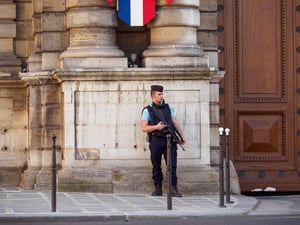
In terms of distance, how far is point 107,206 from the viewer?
1778 cm

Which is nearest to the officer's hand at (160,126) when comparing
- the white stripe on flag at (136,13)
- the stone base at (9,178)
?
the white stripe on flag at (136,13)

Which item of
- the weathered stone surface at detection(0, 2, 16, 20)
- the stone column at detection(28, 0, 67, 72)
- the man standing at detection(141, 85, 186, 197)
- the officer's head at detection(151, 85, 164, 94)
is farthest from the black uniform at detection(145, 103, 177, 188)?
the weathered stone surface at detection(0, 2, 16, 20)

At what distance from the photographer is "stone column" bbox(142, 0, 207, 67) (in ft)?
66.8

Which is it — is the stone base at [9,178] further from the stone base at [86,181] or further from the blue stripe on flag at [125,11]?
the blue stripe on flag at [125,11]

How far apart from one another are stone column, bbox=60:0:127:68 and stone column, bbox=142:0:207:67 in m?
0.61

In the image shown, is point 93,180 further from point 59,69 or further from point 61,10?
point 61,10

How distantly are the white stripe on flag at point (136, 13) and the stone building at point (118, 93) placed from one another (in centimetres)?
28

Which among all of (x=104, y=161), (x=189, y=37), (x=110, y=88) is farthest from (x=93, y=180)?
(x=189, y=37)

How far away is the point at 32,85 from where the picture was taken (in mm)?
21234

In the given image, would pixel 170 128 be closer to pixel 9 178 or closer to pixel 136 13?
pixel 136 13

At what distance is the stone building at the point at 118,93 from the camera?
20.2 meters

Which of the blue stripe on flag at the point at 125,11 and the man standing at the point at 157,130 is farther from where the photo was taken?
the blue stripe on flag at the point at 125,11

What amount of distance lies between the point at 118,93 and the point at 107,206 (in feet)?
10.1

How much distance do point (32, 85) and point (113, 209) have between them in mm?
4727
